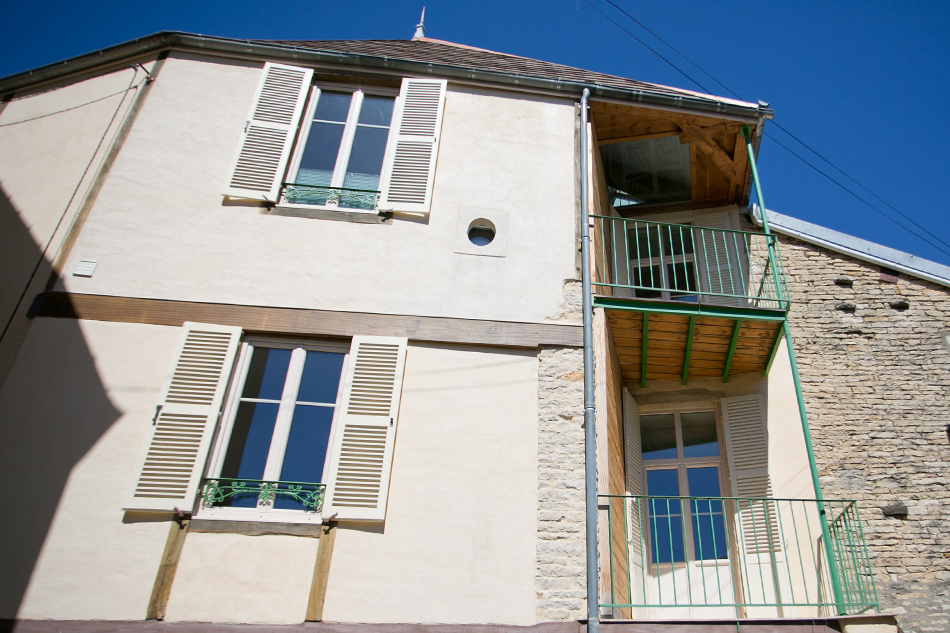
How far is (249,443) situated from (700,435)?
4.89m

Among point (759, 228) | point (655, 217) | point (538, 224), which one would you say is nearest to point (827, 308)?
point (759, 228)

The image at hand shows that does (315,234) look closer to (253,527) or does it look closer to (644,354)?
(253,527)

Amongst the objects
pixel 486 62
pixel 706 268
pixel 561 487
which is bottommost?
pixel 561 487

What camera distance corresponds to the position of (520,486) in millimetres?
5500

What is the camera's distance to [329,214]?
6734 millimetres

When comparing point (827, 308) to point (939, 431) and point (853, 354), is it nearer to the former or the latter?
point (853, 354)

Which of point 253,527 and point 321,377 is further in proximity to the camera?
point 321,377

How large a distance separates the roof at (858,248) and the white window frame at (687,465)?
2620 mm

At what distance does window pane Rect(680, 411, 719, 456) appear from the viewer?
7.79 meters

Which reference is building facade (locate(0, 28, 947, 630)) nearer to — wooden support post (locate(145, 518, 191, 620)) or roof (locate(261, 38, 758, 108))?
wooden support post (locate(145, 518, 191, 620))

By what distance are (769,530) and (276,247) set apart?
5.25 m

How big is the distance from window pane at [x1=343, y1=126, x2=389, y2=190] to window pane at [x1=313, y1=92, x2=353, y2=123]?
1.06ft

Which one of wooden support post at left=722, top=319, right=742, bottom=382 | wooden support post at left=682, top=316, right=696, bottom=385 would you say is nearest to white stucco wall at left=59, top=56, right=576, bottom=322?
wooden support post at left=682, top=316, right=696, bottom=385

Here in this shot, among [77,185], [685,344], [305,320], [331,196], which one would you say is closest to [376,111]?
[331,196]
